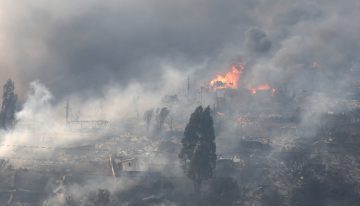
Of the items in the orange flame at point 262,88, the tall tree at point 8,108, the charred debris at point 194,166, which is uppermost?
the orange flame at point 262,88

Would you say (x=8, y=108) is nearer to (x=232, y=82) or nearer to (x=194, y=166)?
(x=194, y=166)

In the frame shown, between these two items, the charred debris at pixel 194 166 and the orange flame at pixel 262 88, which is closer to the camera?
the charred debris at pixel 194 166

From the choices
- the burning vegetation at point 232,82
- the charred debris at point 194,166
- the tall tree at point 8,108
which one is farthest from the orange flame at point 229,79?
the tall tree at point 8,108

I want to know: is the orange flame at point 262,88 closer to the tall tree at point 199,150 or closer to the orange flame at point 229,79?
the orange flame at point 229,79

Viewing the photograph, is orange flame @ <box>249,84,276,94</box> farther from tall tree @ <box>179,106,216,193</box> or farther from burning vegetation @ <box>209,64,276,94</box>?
tall tree @ <box>179,106,216,193</box>

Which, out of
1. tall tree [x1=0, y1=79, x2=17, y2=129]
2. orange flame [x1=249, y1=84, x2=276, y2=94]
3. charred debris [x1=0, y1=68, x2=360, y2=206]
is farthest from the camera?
orange flame [x1=249, y1=84, x2=276, y2=94]

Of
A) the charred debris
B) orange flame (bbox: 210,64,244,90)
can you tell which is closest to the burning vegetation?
orange flame (bbox: 210,64,244,90)

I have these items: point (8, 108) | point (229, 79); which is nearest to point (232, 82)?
point (229, 79)
